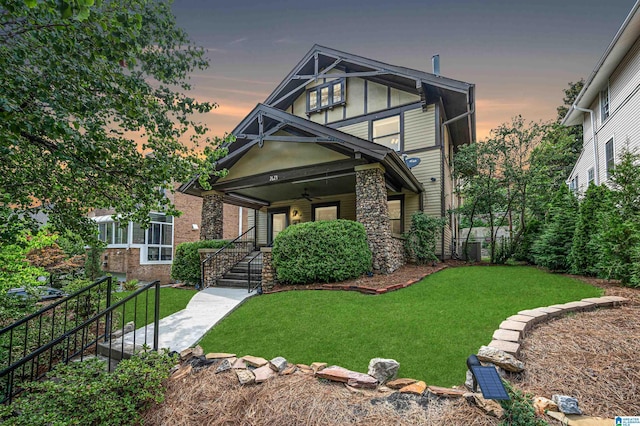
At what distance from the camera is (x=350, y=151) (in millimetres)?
8945

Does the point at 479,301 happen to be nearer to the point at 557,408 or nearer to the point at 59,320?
the point at 557,408

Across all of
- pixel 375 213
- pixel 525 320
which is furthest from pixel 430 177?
pixel 525 320

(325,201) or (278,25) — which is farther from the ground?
(278,25)

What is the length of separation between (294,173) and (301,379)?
296 inches

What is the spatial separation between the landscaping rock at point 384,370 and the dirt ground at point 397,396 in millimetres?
177

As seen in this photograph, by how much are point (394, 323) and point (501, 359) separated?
178 centimetres

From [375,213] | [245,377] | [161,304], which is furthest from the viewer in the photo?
[375,213]

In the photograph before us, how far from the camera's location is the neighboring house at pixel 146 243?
16062 mm

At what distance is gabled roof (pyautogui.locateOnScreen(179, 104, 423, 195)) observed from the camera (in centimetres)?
841

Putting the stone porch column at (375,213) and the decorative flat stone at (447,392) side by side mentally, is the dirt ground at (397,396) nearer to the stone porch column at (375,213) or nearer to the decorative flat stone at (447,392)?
the decorative flat stone at (447,392)

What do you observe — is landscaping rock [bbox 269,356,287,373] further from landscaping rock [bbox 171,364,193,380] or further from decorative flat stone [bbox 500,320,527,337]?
decorative flat stone [bbox 500,320,527,337]

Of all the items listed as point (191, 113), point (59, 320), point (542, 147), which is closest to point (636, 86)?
point (542, 147)

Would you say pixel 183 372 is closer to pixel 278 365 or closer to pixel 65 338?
pixel 278 365

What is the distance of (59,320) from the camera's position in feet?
18.1
